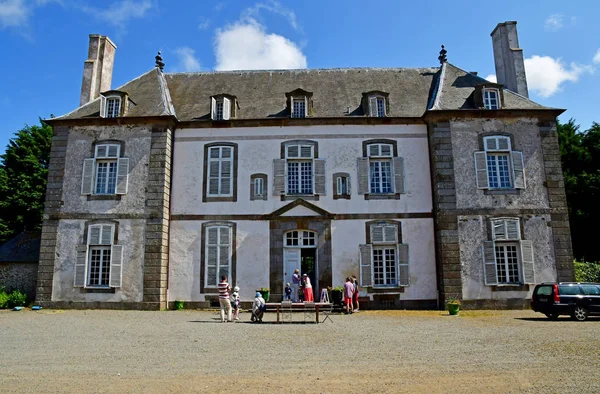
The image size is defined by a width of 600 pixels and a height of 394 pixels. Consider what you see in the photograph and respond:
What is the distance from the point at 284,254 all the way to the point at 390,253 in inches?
145

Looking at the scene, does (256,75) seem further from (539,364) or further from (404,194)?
(539,364)

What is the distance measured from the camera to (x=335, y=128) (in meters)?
16.7

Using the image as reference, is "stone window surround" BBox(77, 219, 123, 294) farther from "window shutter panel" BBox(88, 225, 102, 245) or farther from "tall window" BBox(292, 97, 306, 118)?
"tall window" BBox(292, 97, 306, 118)

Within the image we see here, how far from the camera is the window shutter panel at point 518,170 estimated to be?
15.7 m

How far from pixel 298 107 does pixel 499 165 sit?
743cm

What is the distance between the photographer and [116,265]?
15391mm

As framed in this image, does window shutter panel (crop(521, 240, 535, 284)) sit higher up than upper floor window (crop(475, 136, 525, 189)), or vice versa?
upper floor window (crop(475, 136, 525, 189))

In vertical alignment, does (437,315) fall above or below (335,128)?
below

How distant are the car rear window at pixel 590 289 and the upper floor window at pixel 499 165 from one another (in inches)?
160

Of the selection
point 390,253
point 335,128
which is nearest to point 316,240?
point 390,253

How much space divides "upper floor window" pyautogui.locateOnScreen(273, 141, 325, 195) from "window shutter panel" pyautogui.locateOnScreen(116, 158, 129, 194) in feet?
16.9

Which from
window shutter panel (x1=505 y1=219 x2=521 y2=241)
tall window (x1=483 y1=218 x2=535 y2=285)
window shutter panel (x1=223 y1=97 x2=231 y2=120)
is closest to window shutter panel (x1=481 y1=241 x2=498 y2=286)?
tall window (x1=483 y1=218 x2=535 y2=285)

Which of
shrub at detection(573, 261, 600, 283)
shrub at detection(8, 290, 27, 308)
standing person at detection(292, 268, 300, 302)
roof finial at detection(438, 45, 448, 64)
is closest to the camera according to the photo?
standing person at detection(292, 268, 300, 302)

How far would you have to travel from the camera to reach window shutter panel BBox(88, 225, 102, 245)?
1564 cm
